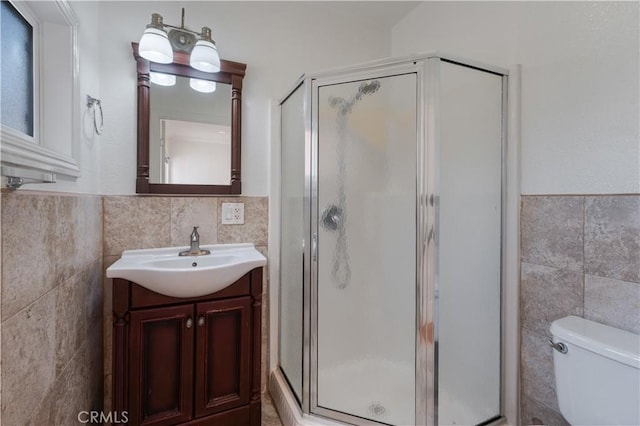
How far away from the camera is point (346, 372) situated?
1.50m

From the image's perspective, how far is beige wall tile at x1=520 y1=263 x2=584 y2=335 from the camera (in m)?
1.11

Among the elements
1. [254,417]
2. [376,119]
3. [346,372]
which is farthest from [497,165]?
[254,417]

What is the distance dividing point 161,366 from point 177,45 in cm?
157

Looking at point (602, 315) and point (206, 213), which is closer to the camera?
point (602, 315)

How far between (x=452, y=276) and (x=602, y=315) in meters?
0.50

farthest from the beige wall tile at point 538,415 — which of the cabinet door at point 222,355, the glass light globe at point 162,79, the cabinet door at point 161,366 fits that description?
the glass light globe at point 162,79

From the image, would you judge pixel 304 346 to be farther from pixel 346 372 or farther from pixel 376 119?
pixel 376 119

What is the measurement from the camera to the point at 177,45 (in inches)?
58.7

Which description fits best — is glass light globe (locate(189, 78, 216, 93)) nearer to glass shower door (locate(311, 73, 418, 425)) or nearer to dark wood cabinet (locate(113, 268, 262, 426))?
glass shower door (locate(311, 73, 418, 425))

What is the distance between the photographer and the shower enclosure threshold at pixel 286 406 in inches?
52.2

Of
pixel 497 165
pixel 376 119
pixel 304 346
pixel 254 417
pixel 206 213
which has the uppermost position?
pixel 376 119

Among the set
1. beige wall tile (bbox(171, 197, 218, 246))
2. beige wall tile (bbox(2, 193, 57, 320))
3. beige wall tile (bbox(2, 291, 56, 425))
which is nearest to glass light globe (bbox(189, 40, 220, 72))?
beige wall tile (bbox(171, 197, 218, 246))

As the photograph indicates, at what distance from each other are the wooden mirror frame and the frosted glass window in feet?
1.59

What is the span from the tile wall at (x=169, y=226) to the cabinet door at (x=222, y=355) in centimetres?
39
